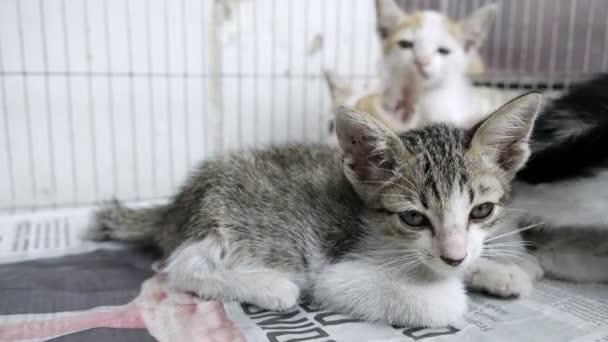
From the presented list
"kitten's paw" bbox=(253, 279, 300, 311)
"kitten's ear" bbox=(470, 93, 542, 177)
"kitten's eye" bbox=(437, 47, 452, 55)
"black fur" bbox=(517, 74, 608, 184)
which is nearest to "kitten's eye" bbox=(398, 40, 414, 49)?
"kitten's eye" bbox=(437, 47, 452, 55)

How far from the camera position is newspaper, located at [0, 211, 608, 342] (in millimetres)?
888

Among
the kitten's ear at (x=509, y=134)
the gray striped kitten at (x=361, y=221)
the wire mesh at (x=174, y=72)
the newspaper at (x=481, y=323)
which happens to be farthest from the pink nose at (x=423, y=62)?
the newspaper at (x=481, y=323)

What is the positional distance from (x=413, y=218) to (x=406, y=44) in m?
1.13

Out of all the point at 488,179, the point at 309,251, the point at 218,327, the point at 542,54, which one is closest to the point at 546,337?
the point at 488,179

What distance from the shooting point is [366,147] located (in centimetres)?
95

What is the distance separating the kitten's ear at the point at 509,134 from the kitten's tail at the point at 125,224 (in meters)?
0.88

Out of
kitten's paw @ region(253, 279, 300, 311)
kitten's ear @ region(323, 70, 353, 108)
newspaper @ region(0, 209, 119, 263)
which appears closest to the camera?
kitten's paw @ region(253, 279, 300, 311)

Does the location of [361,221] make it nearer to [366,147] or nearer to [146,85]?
[366,147]

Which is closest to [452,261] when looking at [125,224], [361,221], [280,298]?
[361,221]

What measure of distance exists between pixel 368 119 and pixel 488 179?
261mm

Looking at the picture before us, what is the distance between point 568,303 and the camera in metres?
1.03

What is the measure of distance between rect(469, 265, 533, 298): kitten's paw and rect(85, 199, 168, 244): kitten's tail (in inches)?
33.5

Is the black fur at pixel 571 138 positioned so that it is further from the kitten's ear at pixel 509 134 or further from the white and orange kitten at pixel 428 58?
the white and orange kitten at pixel 428 58

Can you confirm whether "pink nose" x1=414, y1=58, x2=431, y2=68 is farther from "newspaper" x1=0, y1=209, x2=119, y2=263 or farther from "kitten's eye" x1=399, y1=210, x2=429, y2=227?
"newspaper" x1=0, y1=209, x2=119, y2=263
